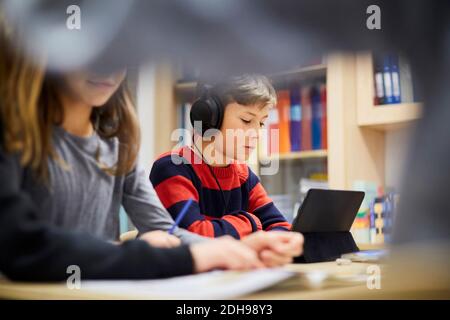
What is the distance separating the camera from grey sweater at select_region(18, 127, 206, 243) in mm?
624

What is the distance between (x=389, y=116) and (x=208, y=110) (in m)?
0.30

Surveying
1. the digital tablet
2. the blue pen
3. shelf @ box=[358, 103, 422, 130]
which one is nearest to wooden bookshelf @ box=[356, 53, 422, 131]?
shelf @ box=[358, 103, 422, 130]

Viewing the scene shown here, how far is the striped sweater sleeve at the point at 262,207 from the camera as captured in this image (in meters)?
0.81

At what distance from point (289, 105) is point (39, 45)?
0.39 meters

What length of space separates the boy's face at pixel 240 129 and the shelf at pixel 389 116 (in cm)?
20

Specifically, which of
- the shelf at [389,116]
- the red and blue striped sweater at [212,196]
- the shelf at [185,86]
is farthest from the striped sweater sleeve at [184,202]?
the shelf at [389,116]

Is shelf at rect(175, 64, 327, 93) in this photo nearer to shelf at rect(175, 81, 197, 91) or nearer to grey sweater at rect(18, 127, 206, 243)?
shelf at rect(175, 81, 197, 91)

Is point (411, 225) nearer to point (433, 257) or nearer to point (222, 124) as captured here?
point (433, 257)

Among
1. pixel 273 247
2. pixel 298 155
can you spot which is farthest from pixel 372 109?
pixel 273 247

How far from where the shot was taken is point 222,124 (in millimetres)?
775

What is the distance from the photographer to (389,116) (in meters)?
0.83

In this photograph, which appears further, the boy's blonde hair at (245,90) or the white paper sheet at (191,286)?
the boy's blonde hair at (245,90)

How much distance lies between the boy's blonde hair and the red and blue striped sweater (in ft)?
0.33

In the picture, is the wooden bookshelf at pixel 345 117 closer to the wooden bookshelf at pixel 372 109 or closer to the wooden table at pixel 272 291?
the wooden bookshelf at pixel 372 109
